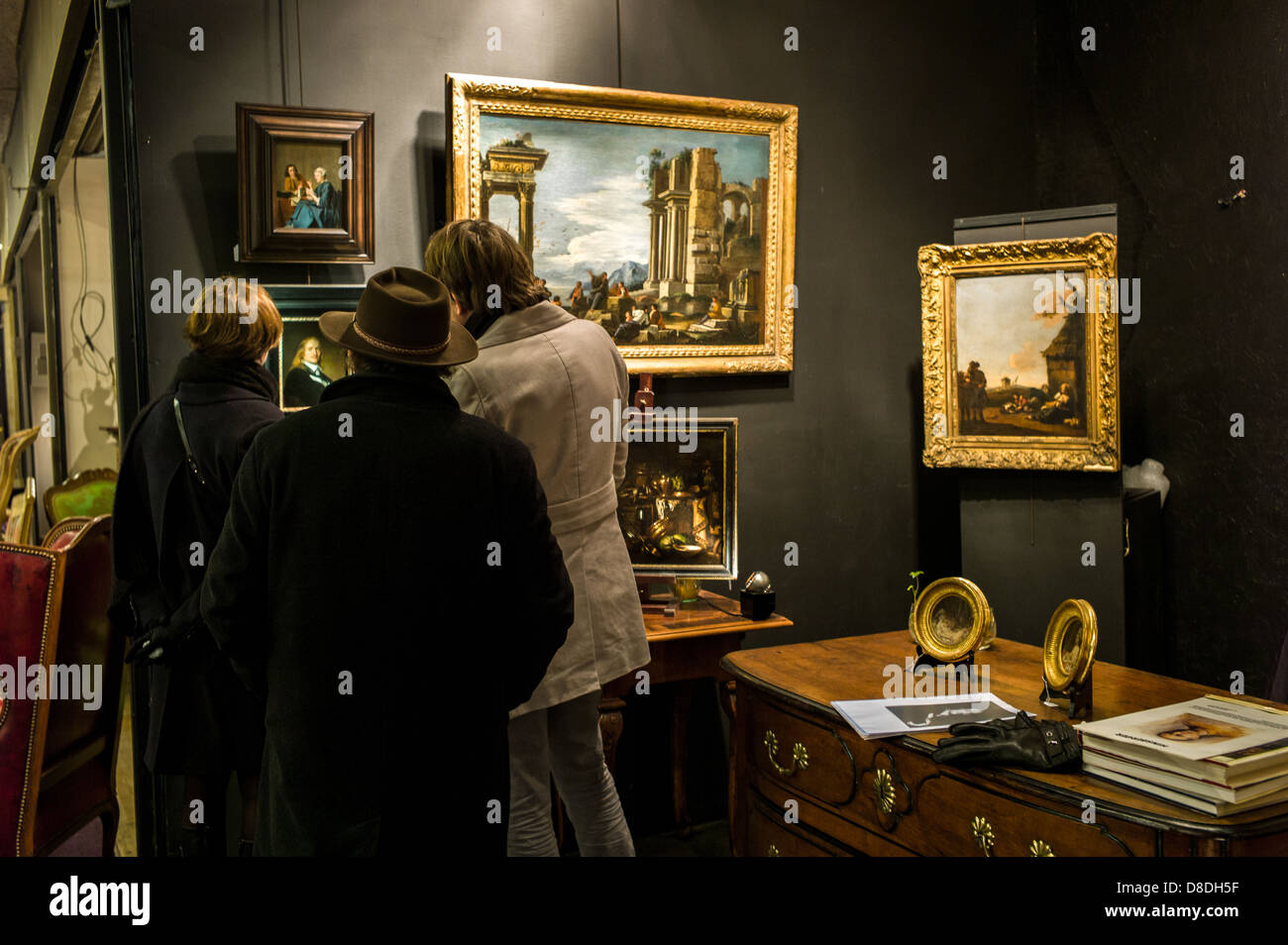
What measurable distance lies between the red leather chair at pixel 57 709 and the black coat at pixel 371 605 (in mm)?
985

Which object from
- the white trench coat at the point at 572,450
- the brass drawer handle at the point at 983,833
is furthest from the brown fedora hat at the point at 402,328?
the brass drawer handle at the point at 983,833

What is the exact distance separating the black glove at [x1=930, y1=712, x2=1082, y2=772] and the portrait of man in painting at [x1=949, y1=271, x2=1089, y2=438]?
84.8 inches

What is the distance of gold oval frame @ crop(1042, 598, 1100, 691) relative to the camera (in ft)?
7.14

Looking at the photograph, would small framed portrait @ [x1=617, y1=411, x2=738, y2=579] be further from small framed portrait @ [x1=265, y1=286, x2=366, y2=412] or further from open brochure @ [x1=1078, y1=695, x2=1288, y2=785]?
open brochure @ [x1=1078, y1=695, x2=1288, y2=785]

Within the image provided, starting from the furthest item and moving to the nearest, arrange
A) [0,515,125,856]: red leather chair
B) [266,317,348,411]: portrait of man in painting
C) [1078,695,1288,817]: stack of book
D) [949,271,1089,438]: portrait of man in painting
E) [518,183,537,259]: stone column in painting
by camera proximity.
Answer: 1. [949,271,1089,438]: portrait of man in painting
2. [518,183,537,259]: stone column in painting
3. [266,317,348,411]: portrait of man in painting
4. [0,515,125,856]: red leather chair
5. [1078,695,1288,817]: stack of book

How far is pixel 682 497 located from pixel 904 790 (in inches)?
75.8

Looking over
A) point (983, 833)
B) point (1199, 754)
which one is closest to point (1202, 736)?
point (1199, 754)

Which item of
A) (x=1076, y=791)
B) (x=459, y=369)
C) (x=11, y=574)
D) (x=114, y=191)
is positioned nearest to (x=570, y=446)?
(x=459, y=369)

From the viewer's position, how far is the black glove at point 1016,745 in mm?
1932

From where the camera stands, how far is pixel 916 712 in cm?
233

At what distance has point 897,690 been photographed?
2.51 m

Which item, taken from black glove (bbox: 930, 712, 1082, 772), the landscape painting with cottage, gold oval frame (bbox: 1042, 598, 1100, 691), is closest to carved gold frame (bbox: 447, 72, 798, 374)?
the landscape painting with cottage

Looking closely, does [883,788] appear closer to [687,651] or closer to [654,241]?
[687,651]

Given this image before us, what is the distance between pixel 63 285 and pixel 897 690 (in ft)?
16.2
